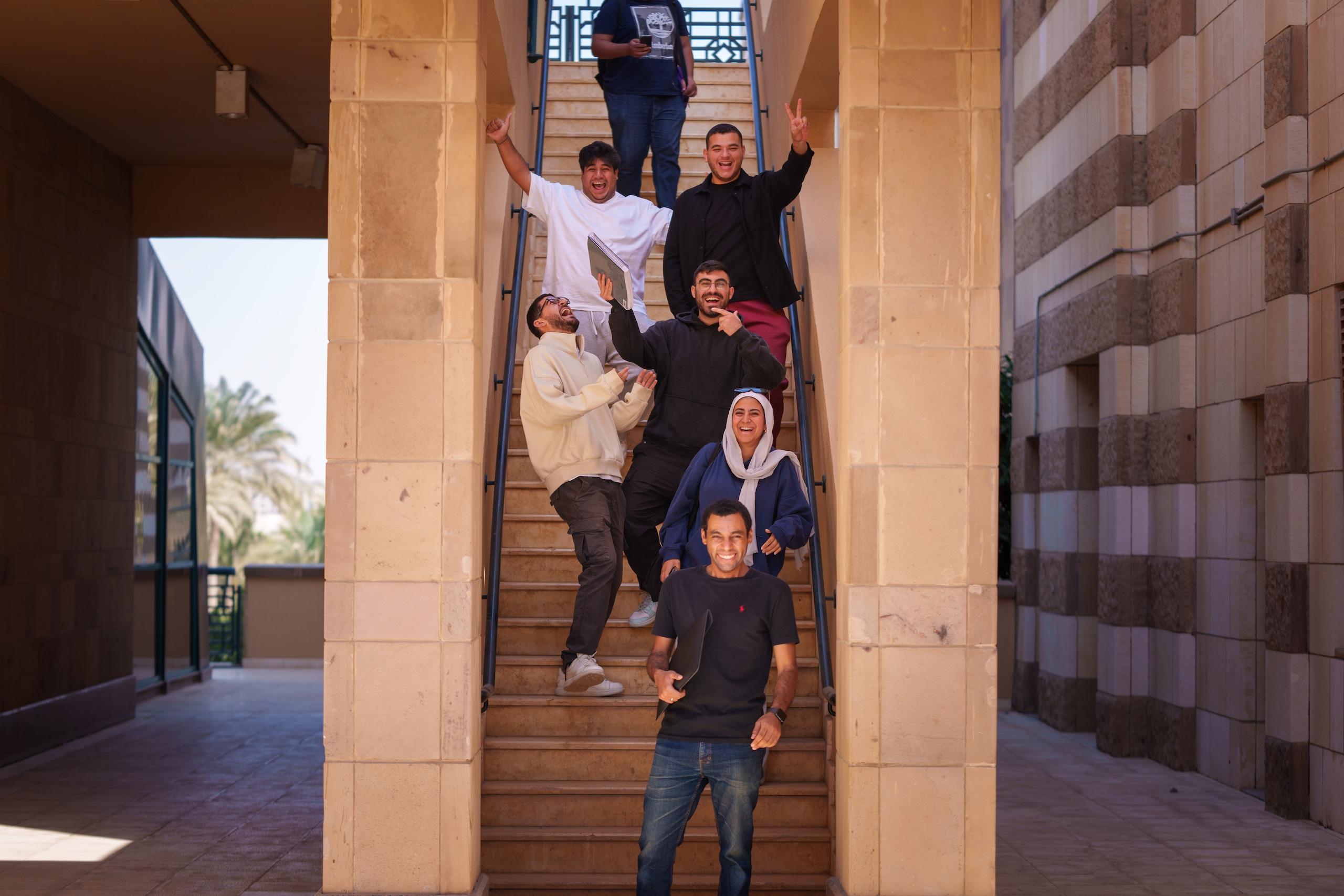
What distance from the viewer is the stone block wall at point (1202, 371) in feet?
26.1

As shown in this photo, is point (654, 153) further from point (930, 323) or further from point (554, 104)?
point (930, 323)

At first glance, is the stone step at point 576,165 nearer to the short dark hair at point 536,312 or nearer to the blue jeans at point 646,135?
the blue jeans at point 646,135

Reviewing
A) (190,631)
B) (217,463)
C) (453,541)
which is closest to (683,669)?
(453,541)

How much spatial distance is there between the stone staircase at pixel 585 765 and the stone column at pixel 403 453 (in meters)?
0.60

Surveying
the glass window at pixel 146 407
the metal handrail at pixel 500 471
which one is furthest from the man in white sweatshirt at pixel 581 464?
the glass window at pixel 146 407

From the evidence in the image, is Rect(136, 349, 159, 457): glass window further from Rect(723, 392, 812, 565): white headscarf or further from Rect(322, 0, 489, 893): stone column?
Rect(723, 392, 812, 565): white headscarf

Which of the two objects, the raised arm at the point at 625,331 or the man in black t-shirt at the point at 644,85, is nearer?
the raised arm at the point at 625,331

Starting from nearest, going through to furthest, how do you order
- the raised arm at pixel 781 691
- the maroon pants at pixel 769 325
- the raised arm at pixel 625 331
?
1. the raised arm at pixel 781 691
2. the raised arm at pixel 625 331
3. the maroon pants at pixel 769 325

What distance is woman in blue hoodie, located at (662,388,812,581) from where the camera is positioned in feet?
18.9

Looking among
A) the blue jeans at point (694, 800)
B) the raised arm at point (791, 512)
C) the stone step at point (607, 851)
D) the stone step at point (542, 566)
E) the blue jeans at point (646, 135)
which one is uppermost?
the blue jeans at point (646, 135)

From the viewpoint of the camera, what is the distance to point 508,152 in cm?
692

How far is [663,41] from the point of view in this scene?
8.74m

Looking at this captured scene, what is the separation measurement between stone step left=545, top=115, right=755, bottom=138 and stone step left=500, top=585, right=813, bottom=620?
15.9 feet

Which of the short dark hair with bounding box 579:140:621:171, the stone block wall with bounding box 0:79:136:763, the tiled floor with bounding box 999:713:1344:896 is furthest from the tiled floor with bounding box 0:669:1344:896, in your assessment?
the short dark hair with bounding box 579:140:621:171
